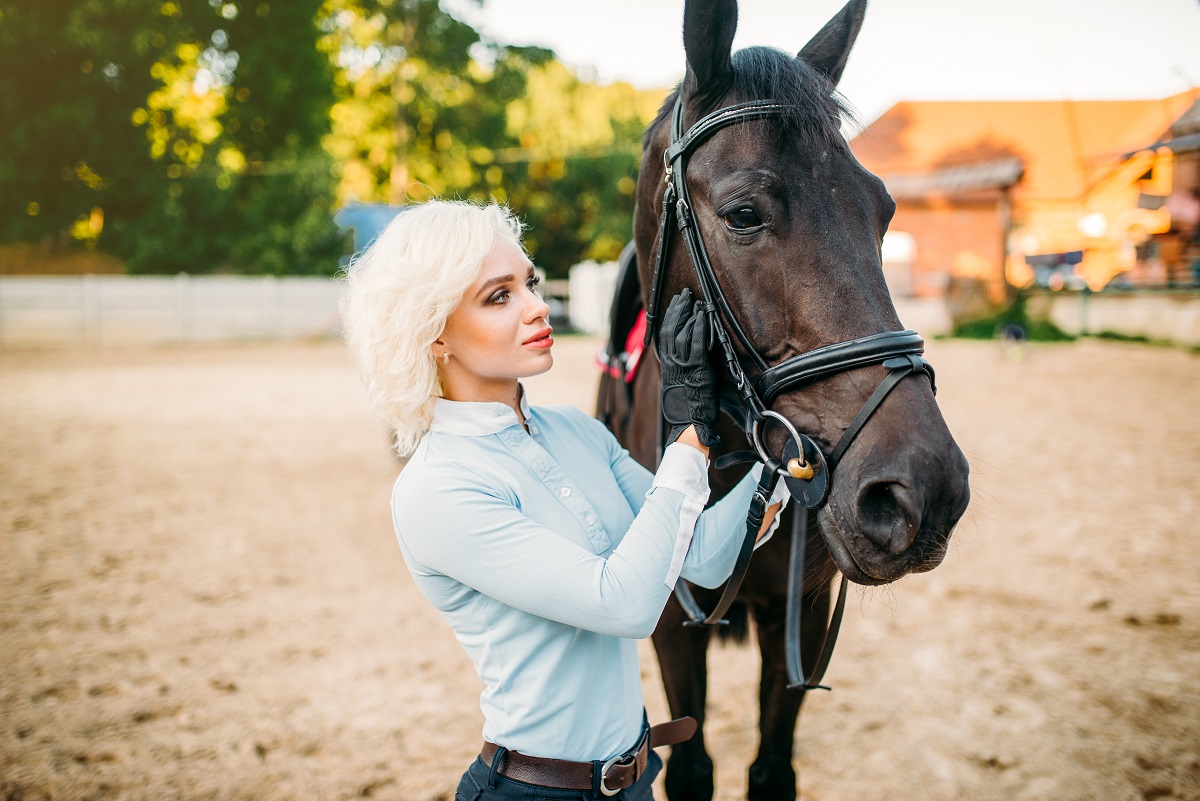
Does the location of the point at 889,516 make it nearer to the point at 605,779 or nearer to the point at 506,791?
the point at 605,779

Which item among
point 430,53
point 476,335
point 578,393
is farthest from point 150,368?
point 476,335

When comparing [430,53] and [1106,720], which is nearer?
[1106,720]

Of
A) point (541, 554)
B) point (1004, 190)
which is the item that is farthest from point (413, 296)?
point (1004, 190)

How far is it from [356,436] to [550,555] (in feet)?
29.5

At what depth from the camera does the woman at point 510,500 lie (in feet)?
4.47

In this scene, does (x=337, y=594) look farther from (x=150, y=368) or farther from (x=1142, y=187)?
(x=1142, y=187)

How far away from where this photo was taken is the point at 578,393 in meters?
11.9

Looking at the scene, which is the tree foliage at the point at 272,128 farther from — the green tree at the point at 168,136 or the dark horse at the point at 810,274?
the dark horse at the point at 810,274

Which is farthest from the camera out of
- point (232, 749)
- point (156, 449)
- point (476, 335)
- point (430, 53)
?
point (430, 53)

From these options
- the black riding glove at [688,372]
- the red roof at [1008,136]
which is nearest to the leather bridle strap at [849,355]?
the black riding glove at [688,372]

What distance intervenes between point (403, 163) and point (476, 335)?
25.7m

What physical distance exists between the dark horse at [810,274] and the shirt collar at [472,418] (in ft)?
1.55

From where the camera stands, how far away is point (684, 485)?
1356 mm

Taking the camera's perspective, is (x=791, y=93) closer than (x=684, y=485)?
No
